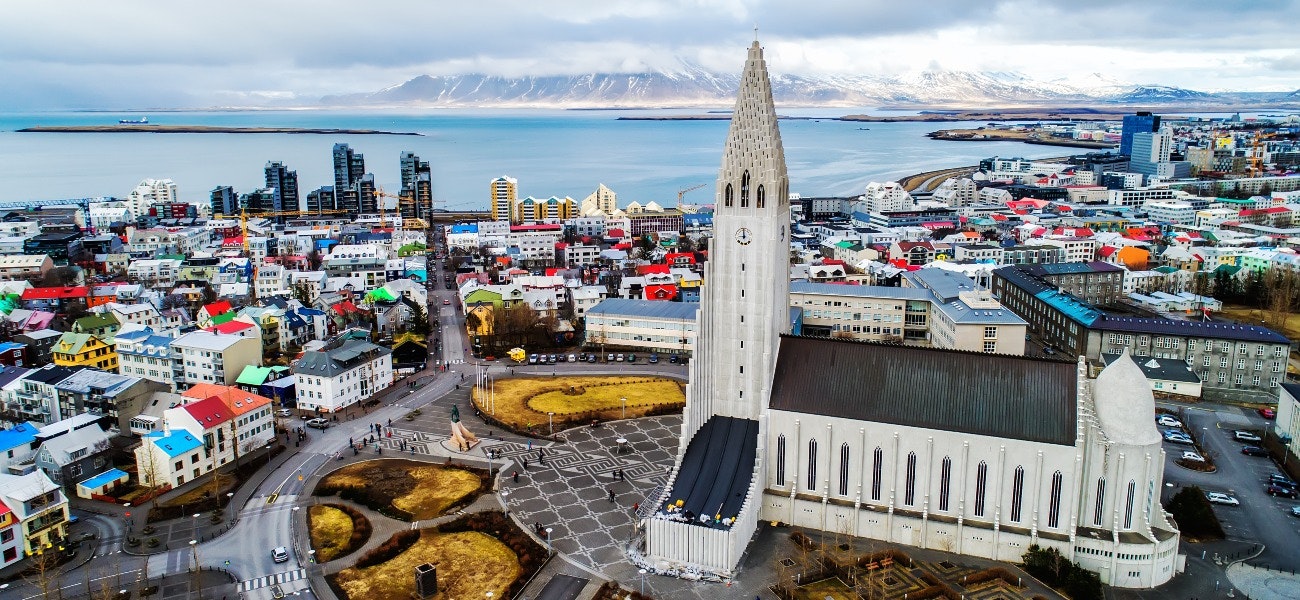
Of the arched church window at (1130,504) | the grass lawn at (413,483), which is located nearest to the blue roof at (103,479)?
the grass lawn at (413,483)

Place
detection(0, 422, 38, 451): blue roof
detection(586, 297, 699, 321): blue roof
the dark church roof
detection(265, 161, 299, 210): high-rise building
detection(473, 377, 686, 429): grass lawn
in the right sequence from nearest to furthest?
the dark church roof
detection(0, 422, 38, 451): blue roof
detection(473, 377, 686, 429): grass lawn
detection(586, 297, 699, 321): blue roof
detection(265, 161, 299, 210): high-rise building

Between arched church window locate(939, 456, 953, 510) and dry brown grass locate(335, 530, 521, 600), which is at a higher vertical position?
arched church window locate(939, 456, 953, 510)

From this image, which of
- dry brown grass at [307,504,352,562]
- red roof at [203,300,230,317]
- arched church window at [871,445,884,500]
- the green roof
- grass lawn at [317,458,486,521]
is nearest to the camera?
arched church window at [871,445,884,500]

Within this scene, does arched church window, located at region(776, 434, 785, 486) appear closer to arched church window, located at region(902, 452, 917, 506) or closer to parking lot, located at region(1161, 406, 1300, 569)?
arched church window, located at region(902, 452, 917, 506)

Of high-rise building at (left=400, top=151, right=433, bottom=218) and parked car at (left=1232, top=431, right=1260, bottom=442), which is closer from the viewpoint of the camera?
parked car at (left=1232, top=431, right=1260, bottom=442)

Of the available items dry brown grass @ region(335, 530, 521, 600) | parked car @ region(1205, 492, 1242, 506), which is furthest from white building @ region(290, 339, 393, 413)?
parked car @ region(1205, 492, 1242, 506)

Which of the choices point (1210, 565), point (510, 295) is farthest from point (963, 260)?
point (1210, 565)

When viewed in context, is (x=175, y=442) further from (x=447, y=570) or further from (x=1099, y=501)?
(x=1099, y=501)

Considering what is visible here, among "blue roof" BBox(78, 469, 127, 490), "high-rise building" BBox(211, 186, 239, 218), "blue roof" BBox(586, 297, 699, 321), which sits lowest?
"blue roof" BBox(78, 469, 127, 490)

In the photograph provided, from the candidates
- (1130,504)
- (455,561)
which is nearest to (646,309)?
(455,561)

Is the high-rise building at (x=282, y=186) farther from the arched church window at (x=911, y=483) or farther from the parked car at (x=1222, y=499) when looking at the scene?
the parked car at (x=1222, y=499)
